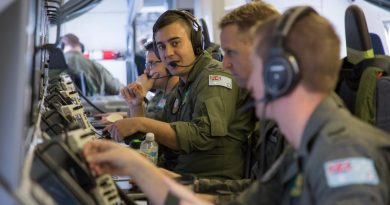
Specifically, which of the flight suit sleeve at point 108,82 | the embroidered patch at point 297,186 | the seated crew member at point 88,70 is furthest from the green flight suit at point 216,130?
the flight suit sleeve at point 108,82

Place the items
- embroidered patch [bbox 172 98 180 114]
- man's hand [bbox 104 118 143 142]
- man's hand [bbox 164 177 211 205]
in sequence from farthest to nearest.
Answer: embroidered patch [bbox 172 98 180 114] < man's hand [bbox 104 118 143 142] < man's hand [bbox 164 177 211 205]

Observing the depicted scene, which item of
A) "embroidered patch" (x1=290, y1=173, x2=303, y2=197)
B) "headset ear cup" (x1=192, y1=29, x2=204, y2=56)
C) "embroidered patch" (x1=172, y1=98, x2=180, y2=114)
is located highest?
"headset ear cup" (x1=192, y1=29, x2=204, y2=56)

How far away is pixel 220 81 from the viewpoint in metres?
2.26

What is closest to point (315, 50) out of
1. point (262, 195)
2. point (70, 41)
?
point (262, 195)

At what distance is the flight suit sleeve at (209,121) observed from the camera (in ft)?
7.16

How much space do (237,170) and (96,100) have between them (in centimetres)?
381

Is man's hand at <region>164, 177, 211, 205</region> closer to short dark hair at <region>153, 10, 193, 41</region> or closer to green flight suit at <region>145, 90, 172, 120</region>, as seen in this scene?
short dark hair at <region>153, 10, 193, 41</region>

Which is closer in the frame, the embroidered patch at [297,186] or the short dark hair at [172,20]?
the embroidered patch at [297,186]

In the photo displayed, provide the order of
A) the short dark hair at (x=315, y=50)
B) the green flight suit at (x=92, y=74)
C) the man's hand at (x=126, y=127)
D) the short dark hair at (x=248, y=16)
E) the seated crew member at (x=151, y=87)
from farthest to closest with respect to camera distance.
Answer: the green flight suit at (x=92, y=74) → the seated crew member at (x=151, y=87) → the man's hand at (x=126, y=127) → the short dark hair at (x=248, y=16) → the short dark hair at (x=315, y=50)

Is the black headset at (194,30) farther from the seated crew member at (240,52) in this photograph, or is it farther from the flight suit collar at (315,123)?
the flight suit collar at (315,123)

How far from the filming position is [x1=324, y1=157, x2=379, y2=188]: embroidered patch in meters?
0.95

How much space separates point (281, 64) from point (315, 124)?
0.13m

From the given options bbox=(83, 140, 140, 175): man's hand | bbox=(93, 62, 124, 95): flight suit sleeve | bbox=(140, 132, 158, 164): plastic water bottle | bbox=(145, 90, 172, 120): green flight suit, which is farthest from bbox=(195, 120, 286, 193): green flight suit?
bbox=(93, 62, 124, 95): flight suit sleeve

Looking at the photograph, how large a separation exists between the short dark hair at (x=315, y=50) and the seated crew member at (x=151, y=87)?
1.77 m
